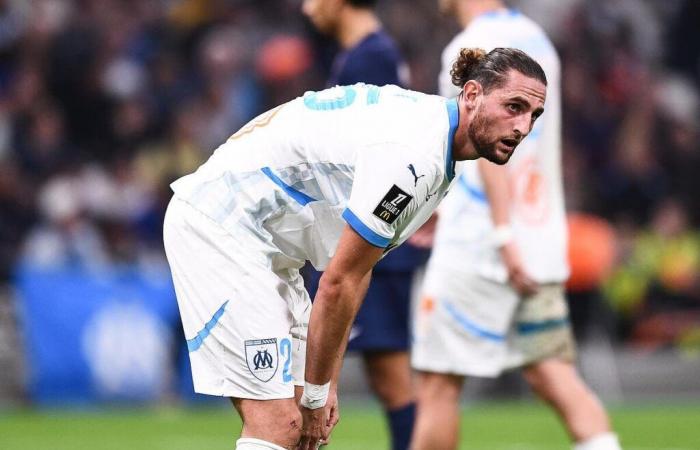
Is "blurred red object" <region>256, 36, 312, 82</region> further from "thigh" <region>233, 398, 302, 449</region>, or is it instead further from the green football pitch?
"thigh" <region>233, 398, 302, 449</region>

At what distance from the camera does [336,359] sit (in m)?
4.75

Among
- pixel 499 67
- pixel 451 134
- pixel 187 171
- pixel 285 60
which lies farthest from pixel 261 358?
pixel 285 60

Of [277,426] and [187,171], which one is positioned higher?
[187,171]

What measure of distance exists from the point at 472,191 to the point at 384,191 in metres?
1.94

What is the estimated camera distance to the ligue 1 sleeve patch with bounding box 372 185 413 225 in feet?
14.5

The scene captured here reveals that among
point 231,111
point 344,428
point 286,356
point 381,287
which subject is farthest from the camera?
point 231,111

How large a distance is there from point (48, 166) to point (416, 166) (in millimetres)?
9850

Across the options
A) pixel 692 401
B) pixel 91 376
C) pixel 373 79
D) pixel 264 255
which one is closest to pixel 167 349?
pixel 91 376

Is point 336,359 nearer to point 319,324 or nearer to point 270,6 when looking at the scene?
point 319,324

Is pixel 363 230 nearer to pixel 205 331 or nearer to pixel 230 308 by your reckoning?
pixel 230 308

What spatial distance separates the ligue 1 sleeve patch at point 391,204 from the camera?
443 centimetres

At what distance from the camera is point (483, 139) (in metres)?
4.59

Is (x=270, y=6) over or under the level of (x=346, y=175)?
over

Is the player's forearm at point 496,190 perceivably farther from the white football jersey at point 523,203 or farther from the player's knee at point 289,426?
the player's knee at point 289,426
